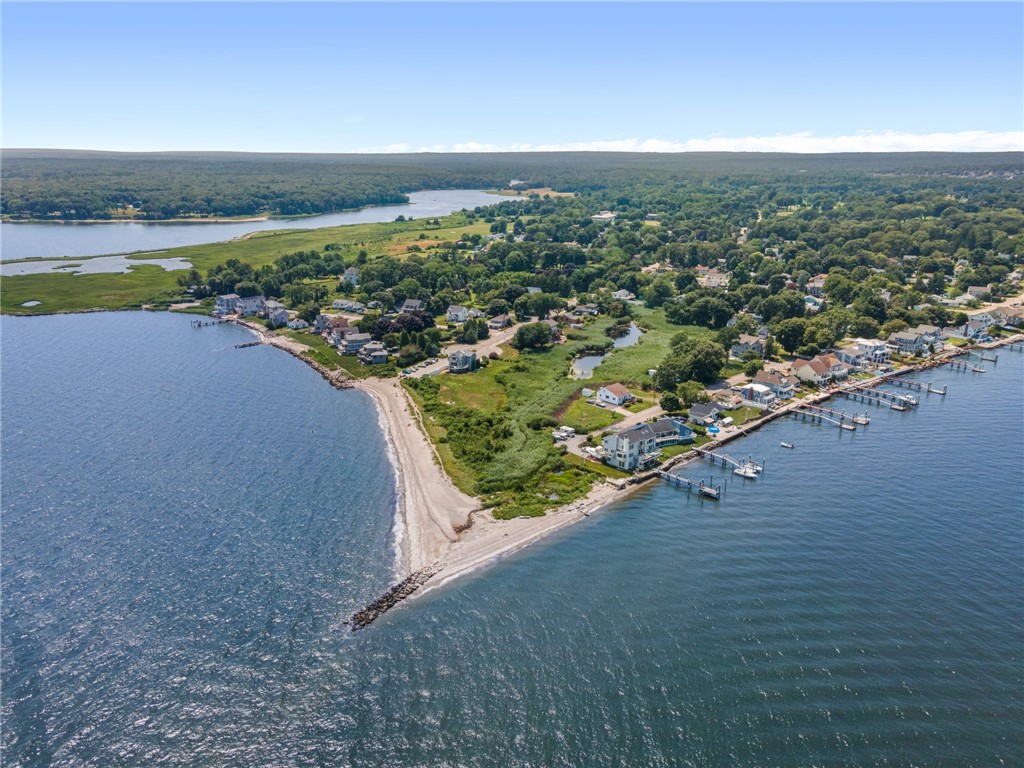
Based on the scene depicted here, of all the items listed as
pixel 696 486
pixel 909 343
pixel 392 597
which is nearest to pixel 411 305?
pixel 696 486

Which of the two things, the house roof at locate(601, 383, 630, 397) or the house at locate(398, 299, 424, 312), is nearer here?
the house roof at locate(601, 383, 630, 397)

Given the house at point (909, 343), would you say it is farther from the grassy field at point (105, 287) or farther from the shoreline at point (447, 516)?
the grassy field at point (105, 287)

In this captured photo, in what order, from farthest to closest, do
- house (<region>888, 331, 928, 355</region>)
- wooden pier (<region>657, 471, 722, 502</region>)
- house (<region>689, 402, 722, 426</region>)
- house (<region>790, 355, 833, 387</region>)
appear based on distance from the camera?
house (<region>888, 331, 928, 355</region>) → house (<region>790, 355, 833, 387</region>) → house (<region>689, 402, 722, 426</region>) → wooden pier (<region>657, 471, 722, 502</region>)

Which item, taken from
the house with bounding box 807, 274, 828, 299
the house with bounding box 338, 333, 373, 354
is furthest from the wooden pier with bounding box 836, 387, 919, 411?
the house with bounding box 338, 333, 373, 354

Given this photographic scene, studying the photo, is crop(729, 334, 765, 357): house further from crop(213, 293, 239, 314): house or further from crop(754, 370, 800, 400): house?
crop(213, 293, 239, 314): house

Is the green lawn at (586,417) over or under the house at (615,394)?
under

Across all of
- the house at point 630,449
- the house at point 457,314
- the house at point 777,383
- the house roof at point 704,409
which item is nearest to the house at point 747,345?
the house at point 777,383
